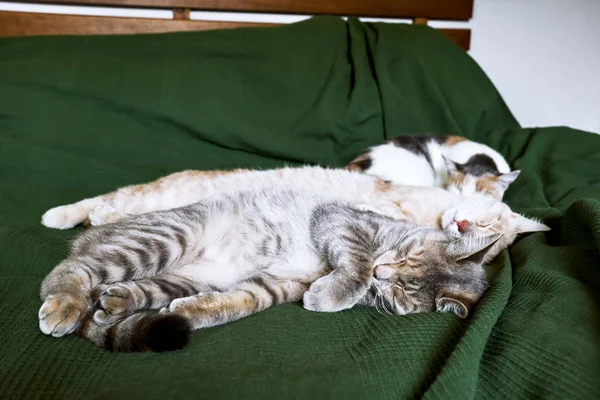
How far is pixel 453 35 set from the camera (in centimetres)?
308

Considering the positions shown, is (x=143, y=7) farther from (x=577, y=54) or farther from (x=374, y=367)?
(x=577, y=54)

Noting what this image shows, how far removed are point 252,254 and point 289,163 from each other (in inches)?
33.0

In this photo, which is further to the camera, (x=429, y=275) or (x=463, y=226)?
(x=463, y=226)

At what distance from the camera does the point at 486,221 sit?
178cm

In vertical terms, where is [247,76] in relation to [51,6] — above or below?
below

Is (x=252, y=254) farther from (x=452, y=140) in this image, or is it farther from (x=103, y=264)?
(x=452, y=140)

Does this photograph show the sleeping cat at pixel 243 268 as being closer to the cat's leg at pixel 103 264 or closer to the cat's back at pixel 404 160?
the cat's leg at pixel 103 264

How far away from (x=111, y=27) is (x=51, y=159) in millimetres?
898

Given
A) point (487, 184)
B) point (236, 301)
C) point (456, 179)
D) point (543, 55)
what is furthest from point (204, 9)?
point (543, 55)

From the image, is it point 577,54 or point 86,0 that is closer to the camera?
point 86,0

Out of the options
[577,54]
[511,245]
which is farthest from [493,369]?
[577,54]

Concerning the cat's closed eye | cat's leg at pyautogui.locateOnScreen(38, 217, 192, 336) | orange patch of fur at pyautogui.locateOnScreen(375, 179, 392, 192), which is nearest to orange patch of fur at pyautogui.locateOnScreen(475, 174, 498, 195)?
the cat's closed eye

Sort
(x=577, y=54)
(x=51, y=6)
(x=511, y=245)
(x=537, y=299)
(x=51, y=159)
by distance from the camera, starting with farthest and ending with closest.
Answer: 1. (x=577, y=54)
2. (x=51, y=6)
3. (x=51, y=159)
4. (x=511, y=245)
5. (x=537, y=299)

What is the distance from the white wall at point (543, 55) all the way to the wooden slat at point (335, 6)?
5.3 inches
